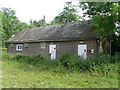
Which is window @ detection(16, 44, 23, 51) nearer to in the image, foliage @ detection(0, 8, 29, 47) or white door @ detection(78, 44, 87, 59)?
white door @ detection(78, 44, 87, 59)

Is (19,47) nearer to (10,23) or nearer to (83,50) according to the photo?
(83,50)

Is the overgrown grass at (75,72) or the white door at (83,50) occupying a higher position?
the white door at (83,50)

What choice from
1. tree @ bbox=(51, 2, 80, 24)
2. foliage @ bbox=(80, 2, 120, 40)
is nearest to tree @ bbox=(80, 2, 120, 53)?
foliage @ bbox=(80, 2, 120, 40)

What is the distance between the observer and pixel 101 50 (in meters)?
14.9

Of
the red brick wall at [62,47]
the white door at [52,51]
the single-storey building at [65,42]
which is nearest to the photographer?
the red brick wall at [62,47]

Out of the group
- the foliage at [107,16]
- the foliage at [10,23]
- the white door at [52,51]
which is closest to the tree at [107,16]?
the foliage at [107,16]

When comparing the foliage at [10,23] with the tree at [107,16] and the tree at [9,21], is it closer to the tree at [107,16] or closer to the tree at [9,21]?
the tree at [9,21]

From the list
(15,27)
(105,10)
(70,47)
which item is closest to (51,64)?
(70,47)

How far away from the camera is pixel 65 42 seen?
54.2 ft

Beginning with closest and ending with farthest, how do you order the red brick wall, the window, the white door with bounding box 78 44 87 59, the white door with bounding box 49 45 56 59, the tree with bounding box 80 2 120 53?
1. the tree with bounding box 80 2 120 53
2. the red brick wall
3. the white door with bounding box 78 44 87 59
4. the white door with bounding box 49 45 56 59
5. the window

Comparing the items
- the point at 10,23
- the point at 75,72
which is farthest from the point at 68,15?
the point at 75,72

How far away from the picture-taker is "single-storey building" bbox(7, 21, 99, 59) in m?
14.8

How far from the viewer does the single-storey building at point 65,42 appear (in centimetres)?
1480

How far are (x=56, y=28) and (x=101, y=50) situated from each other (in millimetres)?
7974
